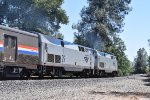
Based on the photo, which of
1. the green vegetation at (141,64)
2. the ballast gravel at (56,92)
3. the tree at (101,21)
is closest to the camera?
the ballast gravel at (56,92)

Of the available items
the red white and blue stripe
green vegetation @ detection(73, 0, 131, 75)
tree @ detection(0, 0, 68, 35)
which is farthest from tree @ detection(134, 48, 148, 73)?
the red white and blue stripe

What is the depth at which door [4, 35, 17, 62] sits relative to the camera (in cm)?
2394

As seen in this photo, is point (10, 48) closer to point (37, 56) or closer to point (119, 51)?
point (37, 56)

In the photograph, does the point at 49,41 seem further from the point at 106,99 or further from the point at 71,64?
the point at 106,99

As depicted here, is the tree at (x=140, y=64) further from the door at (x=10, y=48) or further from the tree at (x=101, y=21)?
the door at (x=10, y=48)

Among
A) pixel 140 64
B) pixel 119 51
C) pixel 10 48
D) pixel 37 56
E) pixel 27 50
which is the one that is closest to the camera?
pixel 10 48

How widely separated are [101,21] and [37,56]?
43.9m

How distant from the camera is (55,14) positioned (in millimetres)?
54094

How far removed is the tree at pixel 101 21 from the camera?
70.3m

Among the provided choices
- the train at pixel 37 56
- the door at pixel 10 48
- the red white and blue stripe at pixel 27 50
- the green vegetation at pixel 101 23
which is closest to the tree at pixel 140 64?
the green vegetation at pixel 101 23

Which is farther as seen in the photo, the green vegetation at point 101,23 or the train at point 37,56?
the green vegetation at point 101,23

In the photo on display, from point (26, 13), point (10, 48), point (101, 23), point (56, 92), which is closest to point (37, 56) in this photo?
point (10, 48)

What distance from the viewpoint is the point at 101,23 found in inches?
2773

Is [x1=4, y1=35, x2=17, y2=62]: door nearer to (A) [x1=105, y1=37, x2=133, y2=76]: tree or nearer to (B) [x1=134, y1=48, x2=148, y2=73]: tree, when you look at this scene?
(A) [x1=105, y1=37, x2=133, y2=76]: tree
